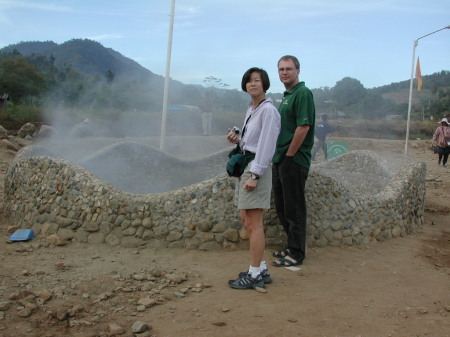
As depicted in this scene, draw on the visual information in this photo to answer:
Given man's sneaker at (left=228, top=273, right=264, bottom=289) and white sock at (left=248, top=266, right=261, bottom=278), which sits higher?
white sock at (left=248, top=266, right=261, bottom=278)

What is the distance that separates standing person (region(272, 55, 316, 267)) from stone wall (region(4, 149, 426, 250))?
337 millimetres

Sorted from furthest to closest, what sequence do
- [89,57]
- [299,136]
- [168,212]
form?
1. [89,57]
2. [168,212]
3. [299,136]

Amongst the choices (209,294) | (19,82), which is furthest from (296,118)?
(19,82)

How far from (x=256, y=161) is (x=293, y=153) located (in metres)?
0.59

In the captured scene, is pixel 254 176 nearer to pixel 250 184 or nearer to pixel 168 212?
pixel 250 184

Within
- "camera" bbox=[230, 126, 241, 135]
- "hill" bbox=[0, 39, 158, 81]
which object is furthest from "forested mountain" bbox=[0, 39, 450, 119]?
"camera" bbox=[230, 126, 241, 135]

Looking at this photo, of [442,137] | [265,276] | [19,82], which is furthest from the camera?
[19,82]

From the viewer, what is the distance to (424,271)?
12.2 ft

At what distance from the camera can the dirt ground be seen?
2.58 m

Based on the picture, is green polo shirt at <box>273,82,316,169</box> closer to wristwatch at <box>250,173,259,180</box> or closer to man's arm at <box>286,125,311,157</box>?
man's arm at <box>286,125,311,157</box>

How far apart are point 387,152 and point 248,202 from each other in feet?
44.6

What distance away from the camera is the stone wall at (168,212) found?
3.82 meters

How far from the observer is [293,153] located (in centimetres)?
339

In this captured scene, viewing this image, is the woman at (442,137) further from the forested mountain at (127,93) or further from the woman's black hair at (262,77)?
the woman's black hair at (262,77)
